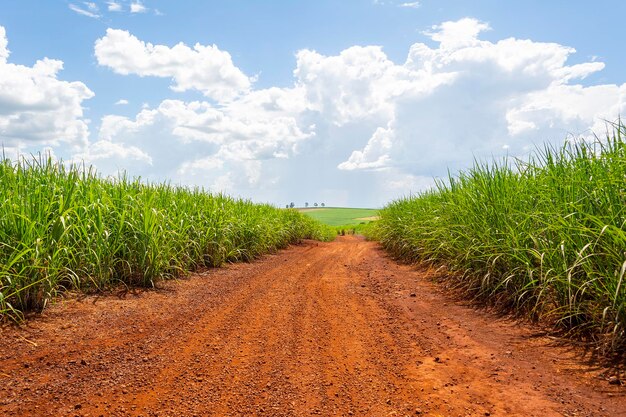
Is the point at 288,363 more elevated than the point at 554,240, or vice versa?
the point at 554,240

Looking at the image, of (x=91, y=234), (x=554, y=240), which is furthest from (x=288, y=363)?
(x=91, y=234)

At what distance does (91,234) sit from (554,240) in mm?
5045

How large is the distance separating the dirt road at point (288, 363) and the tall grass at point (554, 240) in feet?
1.10

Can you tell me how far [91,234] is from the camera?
499 cm

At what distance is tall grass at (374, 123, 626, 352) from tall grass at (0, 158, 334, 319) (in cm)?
426

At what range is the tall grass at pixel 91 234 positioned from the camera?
3.95 meters

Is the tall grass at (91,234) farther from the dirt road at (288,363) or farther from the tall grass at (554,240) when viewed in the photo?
the tall grass at (554,240)

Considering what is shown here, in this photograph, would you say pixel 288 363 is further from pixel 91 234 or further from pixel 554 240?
pixel 91 234

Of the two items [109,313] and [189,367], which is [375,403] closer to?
[189,367]

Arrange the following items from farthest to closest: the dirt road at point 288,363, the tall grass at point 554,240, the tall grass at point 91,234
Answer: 1. the tall grass at point 91,234
2. the tall grass at point 554,240
3. the dirt road at point 288,363

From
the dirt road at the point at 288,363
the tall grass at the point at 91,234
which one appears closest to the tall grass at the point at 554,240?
the dirt road at the point at 288,363

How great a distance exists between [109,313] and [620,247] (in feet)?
15.1

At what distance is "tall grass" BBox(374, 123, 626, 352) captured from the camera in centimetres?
309

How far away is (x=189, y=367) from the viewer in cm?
288
